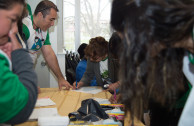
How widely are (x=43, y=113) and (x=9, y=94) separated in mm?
748

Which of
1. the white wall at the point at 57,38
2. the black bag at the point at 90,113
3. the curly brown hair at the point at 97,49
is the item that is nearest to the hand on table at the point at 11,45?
the black bag at the point at 90,113

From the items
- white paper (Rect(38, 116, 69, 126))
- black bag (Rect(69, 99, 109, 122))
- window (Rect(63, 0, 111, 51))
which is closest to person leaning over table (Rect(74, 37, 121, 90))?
black bag (Rect(69, 99, 109, 122))

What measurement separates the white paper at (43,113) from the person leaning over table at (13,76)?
57 centimetres

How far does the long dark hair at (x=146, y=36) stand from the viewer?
0.67m

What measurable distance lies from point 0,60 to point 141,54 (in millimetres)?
486

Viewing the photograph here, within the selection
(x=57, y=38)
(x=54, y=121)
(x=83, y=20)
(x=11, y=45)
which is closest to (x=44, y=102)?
(x=54, y=121)

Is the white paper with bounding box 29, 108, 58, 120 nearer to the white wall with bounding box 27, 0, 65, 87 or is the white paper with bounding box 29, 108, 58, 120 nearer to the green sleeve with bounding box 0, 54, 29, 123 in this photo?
the green sleeve with bounding box 0, 54, 29, 123

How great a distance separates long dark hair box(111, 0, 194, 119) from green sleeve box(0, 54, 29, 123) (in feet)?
1.25

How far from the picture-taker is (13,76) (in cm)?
64

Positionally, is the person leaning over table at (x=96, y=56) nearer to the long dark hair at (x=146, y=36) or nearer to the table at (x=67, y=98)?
the table at (x=67, y=98)

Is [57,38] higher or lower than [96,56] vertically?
higher

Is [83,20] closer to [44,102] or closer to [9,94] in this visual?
[44,102]

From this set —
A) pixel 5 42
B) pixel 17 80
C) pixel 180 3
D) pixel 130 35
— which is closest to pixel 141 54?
pixel 130 35

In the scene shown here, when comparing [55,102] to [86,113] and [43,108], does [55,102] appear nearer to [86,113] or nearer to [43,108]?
[43,108]
